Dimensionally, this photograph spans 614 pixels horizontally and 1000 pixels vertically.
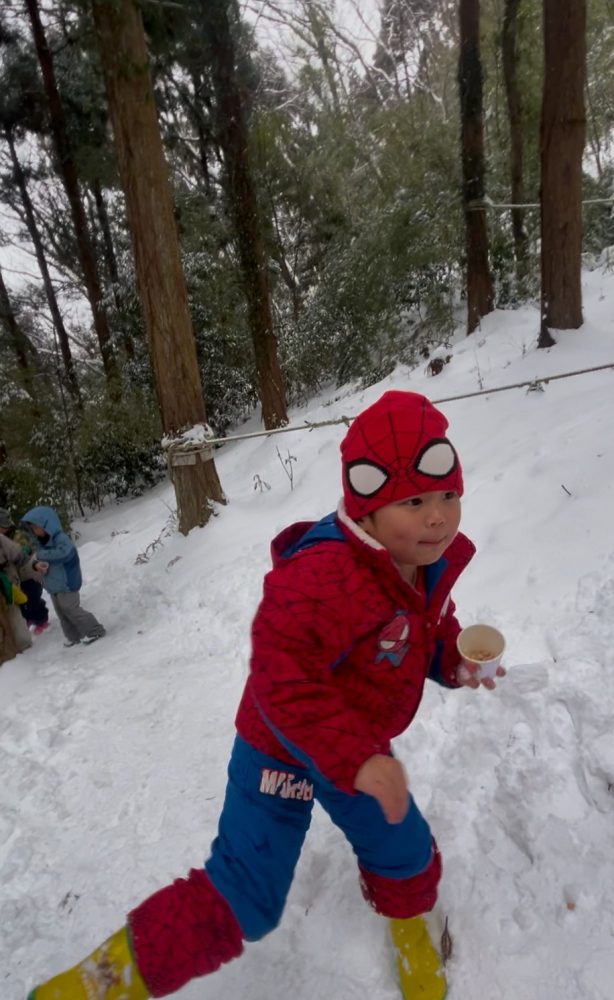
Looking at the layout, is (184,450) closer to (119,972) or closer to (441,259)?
(119,972)

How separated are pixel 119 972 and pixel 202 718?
68.8 inches

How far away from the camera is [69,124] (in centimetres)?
1142

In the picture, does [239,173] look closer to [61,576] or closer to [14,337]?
[61,576]

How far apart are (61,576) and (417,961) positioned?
3.93 m

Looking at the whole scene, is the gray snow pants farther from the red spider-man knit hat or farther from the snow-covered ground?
the red spider-man knit hat

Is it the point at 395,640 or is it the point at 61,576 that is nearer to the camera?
the point at 395,640

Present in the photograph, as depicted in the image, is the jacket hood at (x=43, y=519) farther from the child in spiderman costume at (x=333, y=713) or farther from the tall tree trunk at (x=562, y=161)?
the tall tree trunk at (x=562, y=161)

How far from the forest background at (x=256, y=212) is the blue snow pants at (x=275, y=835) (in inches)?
319

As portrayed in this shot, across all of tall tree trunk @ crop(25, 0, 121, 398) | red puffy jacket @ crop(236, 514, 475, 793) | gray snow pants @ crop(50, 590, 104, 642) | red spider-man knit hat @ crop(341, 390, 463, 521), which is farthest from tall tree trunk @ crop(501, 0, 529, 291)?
red puffy jacket @ crop(236, 514, 475, 793)

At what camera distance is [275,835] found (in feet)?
4.94

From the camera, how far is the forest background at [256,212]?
31.1 feet

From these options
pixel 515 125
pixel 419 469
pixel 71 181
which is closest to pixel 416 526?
pixel 419 469

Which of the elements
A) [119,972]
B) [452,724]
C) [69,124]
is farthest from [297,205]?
[119,972]

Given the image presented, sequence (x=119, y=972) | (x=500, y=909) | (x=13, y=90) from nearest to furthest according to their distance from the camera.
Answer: (x=119, y=972) → (x=500, y=909) → (x=13, y=90)
